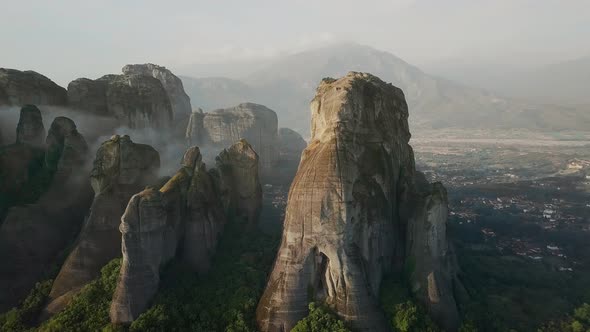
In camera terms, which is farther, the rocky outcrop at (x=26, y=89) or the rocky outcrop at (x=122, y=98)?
the rocky outcrop at (x=122, y=98)

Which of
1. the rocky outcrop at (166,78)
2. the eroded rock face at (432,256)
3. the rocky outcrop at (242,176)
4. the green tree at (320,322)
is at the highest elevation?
the rocky outcrop at (166,78)

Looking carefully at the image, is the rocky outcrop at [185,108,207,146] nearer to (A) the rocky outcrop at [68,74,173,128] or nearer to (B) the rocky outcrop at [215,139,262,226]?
(A) the rocky outcrop at [68,74,173,128]

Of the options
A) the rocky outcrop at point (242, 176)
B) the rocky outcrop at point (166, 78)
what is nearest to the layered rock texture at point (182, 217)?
the rocky outcrop at point (242, 176)

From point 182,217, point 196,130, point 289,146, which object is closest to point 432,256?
point 182,217

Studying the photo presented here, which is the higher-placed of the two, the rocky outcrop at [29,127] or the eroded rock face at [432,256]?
the rocky outcrop at [29,127]

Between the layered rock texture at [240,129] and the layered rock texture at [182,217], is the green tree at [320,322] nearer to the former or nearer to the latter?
the layered rock texture at [182,217]

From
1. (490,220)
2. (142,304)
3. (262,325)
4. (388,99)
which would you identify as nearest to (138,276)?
(142,304)

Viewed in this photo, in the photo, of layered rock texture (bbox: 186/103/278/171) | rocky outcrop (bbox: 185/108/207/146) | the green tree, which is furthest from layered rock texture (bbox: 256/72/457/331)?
layered rock texture (bbox: 186/103/278/171)
